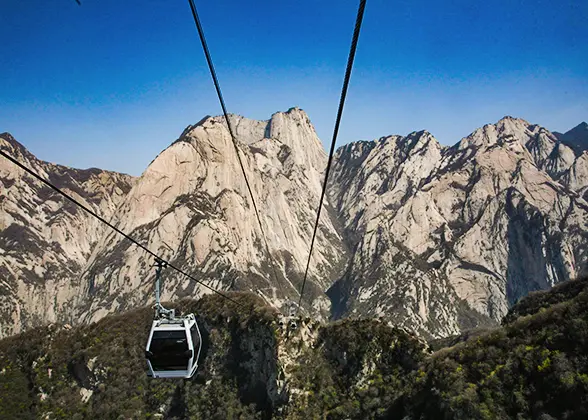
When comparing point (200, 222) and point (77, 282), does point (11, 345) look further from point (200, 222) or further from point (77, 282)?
point (77, 282)

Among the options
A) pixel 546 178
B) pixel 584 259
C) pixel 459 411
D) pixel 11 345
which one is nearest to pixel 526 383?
pixel 459 411

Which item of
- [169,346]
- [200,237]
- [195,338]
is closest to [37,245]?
[200,237]

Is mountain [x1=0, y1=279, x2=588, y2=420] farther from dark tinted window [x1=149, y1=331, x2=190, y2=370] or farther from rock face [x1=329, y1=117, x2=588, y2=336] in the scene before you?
rock face [x1=329, y1=117, x2=588, y2=336]

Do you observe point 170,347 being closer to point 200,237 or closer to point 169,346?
point 169,346

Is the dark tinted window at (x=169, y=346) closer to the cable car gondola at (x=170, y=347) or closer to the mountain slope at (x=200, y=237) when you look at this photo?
the cable car gondola at (x=170, y=347)

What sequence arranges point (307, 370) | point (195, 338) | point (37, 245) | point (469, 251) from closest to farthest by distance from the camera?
point (195, 338) < point (307, 370) < point (37, 245) < point (469, 251)

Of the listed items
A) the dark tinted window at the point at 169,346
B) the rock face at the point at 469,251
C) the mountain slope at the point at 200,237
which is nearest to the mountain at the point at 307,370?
the dark tinted window at the point at 169,346
